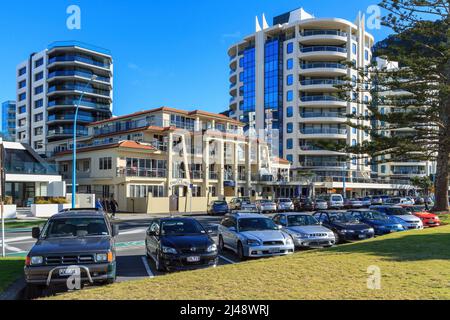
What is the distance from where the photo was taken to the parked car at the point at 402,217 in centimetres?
2019

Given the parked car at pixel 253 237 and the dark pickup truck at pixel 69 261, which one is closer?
the dark pickup truck at pixel 69 261

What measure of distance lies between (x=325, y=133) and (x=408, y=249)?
65.1 metres

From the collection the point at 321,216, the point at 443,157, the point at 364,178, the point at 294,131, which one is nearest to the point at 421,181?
the point at 364,178

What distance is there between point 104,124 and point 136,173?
20315 millimetres

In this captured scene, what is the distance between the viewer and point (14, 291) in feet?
29.1

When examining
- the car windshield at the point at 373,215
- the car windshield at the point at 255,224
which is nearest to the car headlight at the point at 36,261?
the car windshield at the point at 255,224

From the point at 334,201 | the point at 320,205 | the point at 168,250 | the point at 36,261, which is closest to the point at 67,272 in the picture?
the point at 36,261

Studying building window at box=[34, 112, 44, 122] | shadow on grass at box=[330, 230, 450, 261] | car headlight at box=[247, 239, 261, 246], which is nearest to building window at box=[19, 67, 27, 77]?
building window at box=[34, 112, 44, 122]

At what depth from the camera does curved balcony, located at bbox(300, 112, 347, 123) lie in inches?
2955

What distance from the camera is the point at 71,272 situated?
8.10 meters

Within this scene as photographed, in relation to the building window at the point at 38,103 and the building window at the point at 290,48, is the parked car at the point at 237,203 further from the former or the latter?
the building window at the point at 38,103

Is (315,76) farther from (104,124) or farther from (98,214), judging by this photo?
(98,214)

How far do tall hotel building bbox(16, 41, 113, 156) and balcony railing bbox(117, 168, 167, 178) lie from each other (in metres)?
36.6

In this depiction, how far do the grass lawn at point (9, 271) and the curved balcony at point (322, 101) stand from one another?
67.9 meters
